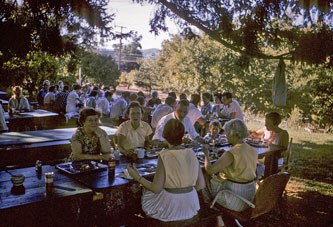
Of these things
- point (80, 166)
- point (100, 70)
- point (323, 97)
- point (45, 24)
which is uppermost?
point (100, 70)

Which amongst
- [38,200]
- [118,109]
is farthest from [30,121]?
[38,200]

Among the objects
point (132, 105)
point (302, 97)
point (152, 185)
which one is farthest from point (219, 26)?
point (302, 97)

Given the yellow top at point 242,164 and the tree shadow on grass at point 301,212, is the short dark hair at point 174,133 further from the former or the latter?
the tree shadow on grass at point 301,212

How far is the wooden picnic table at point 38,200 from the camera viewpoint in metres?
2.20

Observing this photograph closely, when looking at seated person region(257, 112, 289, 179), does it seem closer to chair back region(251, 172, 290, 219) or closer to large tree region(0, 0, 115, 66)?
chair back region(251, 172, 290, 219)

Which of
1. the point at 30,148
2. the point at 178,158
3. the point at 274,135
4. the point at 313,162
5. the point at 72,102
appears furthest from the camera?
the point at 72,102

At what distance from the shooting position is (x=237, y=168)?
3129 mm

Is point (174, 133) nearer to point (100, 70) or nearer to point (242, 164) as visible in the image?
point (242, 164)

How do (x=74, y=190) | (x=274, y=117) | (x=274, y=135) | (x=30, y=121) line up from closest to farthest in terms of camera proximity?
(x=74, y=190) → (x=274, y=117) → (x=274, y=135) → (x=30, y=121)

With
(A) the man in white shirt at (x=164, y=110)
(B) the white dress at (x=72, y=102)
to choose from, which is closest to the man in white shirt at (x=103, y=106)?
(B) the white dress at (x=72, y=102)

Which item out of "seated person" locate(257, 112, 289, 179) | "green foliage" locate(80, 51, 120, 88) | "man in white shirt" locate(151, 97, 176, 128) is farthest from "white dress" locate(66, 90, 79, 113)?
"green foliage" locate(80, 51, 120, 88)

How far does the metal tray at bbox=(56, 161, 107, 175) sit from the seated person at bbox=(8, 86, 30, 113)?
17.9 feet

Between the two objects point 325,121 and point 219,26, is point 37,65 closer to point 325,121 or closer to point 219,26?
point 219,26

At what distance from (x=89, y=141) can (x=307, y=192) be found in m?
4.04
